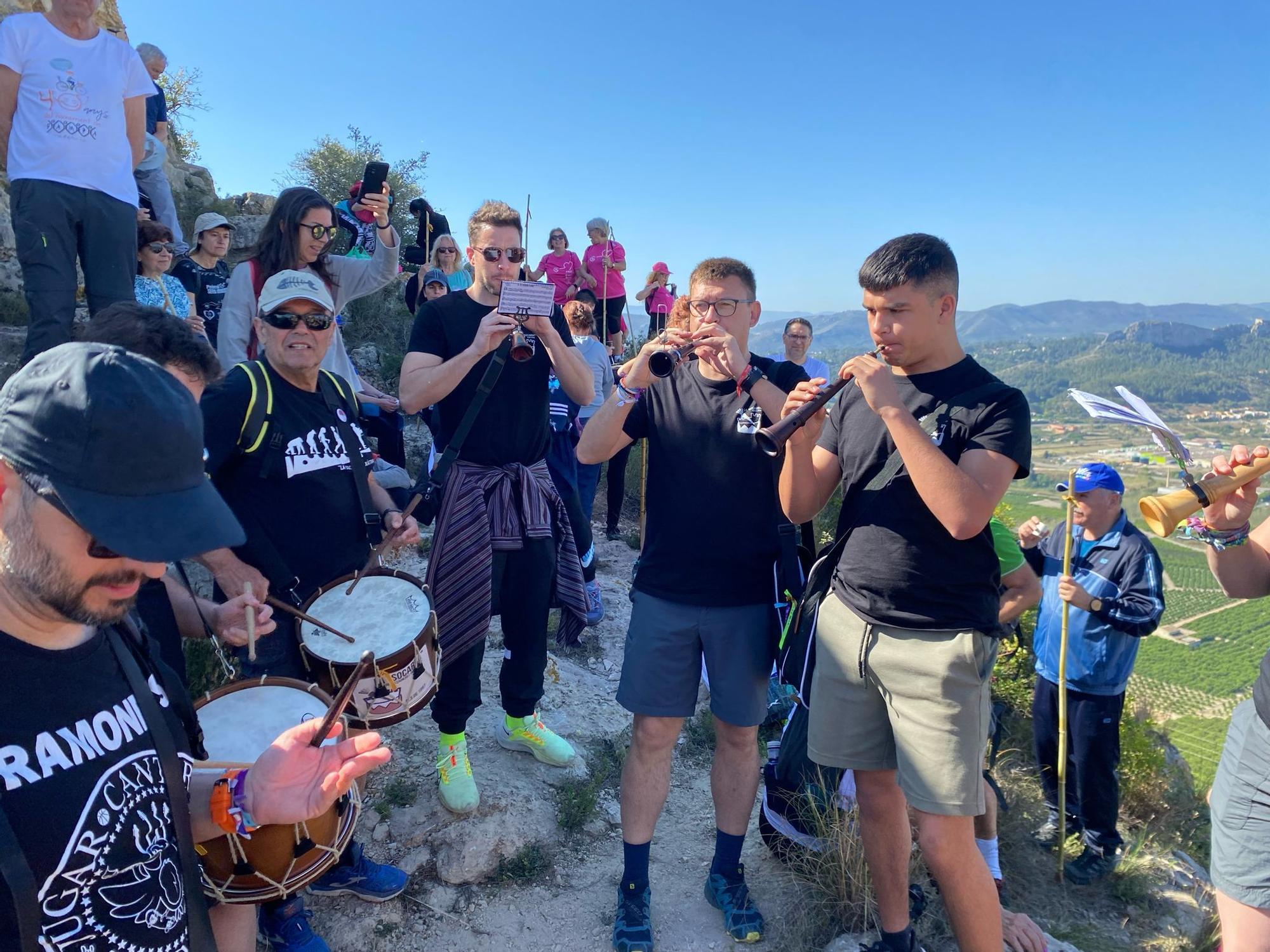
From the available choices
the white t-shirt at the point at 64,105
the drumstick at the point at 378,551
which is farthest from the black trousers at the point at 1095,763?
the white t-shirt at the point at 64,105

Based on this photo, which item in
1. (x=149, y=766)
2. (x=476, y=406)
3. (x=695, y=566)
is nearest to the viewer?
(x=149, y=766)

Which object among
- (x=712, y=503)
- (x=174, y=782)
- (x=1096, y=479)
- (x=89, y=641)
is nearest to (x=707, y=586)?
(x=712, y=503)

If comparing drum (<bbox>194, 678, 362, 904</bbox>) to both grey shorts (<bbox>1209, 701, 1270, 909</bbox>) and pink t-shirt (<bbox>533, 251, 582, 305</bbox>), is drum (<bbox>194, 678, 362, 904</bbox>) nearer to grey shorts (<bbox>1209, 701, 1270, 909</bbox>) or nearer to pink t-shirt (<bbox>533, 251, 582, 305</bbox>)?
grey shorts (<bbox>1209, 701, 1270, 909</bbox>)

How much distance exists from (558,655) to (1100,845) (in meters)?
3.33

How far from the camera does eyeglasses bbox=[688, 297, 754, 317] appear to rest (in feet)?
9.29

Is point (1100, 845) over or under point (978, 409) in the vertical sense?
under

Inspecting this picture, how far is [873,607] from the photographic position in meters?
2.36

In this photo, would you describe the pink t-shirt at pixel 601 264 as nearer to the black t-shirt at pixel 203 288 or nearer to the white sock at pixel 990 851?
the black t-shirt at pixel 203 288

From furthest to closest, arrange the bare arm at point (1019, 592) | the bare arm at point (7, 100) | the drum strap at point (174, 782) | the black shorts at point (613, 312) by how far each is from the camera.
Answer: the black shorts at point (613, 312)
the bare arm at point (7, 100)
the bare arm at point (1019, 592)
the drum strap at point (174, 782)

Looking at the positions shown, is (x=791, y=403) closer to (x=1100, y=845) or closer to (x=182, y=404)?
(x=182, y=404)

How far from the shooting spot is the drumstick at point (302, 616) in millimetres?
2322

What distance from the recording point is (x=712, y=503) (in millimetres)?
2760

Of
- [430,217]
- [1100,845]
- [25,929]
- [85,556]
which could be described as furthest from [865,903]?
[430,217]

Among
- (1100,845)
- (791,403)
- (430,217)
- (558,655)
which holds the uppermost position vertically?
(430,217)
